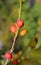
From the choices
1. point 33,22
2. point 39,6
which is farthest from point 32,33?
point 39,6

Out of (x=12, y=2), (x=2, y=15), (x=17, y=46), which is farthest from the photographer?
(x=12, y=2)

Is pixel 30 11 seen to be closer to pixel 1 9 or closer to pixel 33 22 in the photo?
pixel 33 22

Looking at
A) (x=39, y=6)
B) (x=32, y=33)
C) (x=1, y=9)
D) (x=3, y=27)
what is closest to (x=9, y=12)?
(x=1, y=9)

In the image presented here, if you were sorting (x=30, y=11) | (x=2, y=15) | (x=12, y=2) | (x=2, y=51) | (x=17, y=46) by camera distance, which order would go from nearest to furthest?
(x=2, y=51) → (x=17, y=46) → (x=30, y=11) → (x=2, y=15) → (x=12, y=2)

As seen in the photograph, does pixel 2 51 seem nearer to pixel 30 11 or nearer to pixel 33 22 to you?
pixel 33 22

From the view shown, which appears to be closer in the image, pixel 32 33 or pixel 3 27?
pixel 32 33

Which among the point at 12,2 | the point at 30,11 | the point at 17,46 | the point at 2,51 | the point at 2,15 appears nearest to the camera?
the point at 2,51

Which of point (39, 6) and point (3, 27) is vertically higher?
point (39, 6)
